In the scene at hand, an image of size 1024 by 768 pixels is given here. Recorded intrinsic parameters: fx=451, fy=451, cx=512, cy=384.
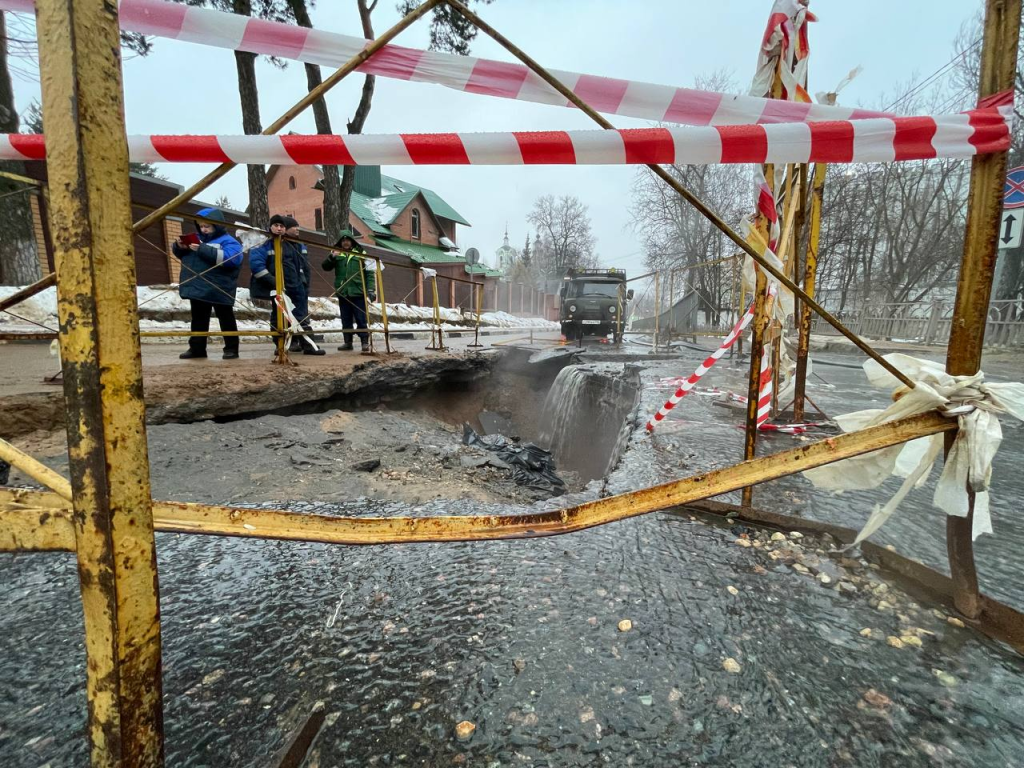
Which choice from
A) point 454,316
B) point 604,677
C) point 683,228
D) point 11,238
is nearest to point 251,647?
point 604,677

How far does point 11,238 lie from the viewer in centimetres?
1024

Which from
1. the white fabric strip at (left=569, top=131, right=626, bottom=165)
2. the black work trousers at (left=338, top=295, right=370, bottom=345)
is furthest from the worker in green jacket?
the white fabric strip at (left=569, top=131, right=626, bottom=165)

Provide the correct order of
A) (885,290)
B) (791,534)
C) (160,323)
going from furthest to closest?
(885,290) < (160,323) < (791,534)

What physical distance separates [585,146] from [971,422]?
135cm

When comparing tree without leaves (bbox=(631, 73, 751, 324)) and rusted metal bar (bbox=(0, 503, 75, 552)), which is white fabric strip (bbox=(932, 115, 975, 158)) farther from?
tree without leaves (bbox=(631, 73, 751, 324))

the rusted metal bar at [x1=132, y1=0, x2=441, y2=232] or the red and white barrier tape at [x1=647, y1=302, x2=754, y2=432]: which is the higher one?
the rusted metal bar at [x1=132, y1=0, x2=441, y2=232]

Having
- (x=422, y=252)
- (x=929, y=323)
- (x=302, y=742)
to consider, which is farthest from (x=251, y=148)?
(x=422, y=252)

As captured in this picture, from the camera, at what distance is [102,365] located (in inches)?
25.9

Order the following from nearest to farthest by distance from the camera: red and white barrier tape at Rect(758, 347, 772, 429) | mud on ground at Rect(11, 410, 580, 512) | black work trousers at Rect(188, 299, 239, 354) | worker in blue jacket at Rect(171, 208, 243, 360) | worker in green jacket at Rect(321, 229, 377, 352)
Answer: mud on ground at Rect(11, 410, 580, 512), red and white barrier tape at Rect(758, 347, 772, 429), worker in blue jacket at Rect(171, 208, 243, 360), black work trousers at Rect(188, 299, 239, 354), worker in green jacket at Rect(321, 229, 377, 352)

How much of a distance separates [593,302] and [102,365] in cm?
1570

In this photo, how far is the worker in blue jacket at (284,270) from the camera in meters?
5.71

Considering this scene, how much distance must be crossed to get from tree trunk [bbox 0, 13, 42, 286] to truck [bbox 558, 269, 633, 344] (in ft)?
44.6

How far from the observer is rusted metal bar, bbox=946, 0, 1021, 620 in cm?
126

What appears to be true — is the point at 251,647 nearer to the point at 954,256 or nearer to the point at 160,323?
the point at 160,323
